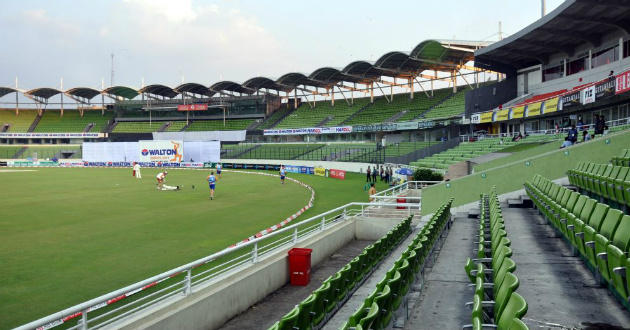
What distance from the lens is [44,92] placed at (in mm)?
85312

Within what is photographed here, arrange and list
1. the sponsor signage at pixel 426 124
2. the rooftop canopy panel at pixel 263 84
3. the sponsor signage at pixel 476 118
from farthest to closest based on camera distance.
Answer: the rooftop canopy panel at pixel 263 84, the sponsor signage at pixel 426 124, the sponsor signage at pixel 476 118

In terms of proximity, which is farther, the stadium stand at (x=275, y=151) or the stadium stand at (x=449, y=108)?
the stadium stand at (x=275, y=151)

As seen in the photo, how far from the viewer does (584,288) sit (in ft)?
20.2

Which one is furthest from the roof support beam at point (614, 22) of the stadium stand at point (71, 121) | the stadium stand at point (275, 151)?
the stadium stand at point (71, 121)

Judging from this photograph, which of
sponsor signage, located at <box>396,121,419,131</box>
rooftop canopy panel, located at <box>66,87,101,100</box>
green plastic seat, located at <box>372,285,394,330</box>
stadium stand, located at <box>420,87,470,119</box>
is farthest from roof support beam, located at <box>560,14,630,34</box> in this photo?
rooftop canopy panel, located at <box>66,87,101,100</box>

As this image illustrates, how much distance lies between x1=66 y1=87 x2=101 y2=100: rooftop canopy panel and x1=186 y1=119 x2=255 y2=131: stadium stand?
2081 centimetres

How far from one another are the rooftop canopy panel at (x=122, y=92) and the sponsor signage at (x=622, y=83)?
79786 mm

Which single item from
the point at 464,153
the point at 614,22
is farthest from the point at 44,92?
the point at 614,22

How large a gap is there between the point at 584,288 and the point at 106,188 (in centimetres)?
3158

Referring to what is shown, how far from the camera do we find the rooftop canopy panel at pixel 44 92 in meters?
83.8

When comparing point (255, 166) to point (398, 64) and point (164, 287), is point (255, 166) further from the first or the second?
point (164, 287)

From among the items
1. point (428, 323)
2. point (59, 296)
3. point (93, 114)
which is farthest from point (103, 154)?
point (428, 323)

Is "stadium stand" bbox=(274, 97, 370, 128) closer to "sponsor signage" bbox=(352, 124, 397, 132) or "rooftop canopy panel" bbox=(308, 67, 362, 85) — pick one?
"rooftop canopy panel" bbox=(308, 67, 362, 85)

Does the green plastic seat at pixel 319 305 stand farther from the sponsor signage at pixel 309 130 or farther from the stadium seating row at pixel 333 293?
the sponsor signage at pixel 309 130
